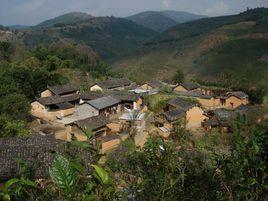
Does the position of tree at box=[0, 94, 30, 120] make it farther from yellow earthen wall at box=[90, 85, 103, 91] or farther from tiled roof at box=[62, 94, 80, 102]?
yellow earthen wall at box=[90, 85, 103, 91]

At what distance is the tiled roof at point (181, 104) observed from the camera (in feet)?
124

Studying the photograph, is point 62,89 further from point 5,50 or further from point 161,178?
point 161,178

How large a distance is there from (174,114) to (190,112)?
2.50 m

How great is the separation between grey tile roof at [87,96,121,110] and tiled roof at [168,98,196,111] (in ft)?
19.3

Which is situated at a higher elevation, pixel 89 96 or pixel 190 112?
pixel 89 96

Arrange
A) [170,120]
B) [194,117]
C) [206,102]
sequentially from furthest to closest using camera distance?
[206,102], [194,117], [170,120]

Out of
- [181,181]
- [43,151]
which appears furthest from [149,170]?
[43,151]

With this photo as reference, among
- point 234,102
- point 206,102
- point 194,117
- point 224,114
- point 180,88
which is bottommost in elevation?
point 234,102

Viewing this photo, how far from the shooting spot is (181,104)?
38.9 meters

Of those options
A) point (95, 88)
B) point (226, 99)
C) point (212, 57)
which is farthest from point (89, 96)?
point (212, 57)

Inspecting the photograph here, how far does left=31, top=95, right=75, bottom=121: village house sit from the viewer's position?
36719 millimetres

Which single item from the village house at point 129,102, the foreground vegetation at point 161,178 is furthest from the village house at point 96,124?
the foreground vegetation at point 161,178

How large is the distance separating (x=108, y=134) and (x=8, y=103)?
9.18m

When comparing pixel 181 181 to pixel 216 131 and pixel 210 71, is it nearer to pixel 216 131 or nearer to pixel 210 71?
pixel 216 131
